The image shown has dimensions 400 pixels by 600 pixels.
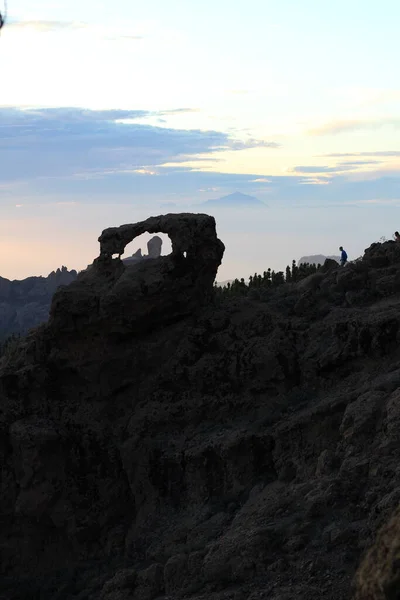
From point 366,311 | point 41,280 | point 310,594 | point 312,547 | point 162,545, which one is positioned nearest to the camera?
point 310,594

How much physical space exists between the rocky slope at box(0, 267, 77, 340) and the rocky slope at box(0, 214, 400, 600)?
111072mm

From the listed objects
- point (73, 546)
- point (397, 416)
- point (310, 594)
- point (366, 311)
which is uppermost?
point (366, 311)

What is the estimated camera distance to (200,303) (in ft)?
73.6

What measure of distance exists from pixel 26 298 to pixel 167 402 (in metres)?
122

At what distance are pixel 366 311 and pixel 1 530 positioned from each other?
10228mm

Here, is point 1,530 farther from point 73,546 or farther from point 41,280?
point 41,280

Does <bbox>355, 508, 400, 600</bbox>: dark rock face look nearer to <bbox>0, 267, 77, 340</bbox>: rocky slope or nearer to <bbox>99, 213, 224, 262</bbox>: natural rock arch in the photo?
<bbox>99, 213, 224, 262</bbox>: natural rock arch

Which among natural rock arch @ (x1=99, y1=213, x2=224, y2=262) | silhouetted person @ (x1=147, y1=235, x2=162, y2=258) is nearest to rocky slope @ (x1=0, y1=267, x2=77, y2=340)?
silhouetted person @ (x1=147, y1=235, x2=162, y2=258)

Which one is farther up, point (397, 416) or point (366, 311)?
point (366, 311)

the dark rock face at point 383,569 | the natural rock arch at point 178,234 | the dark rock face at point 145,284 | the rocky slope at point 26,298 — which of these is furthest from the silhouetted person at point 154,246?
the dark rock face at point 383,569

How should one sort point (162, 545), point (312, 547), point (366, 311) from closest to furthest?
1. point (312, 547)
2. point (162, 545)
3. point (366, 311)

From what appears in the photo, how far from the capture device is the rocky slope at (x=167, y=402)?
1820 cm

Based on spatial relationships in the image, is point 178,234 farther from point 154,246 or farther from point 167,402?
point 154,246

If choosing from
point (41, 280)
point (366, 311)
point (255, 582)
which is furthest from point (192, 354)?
point (41, 280)
